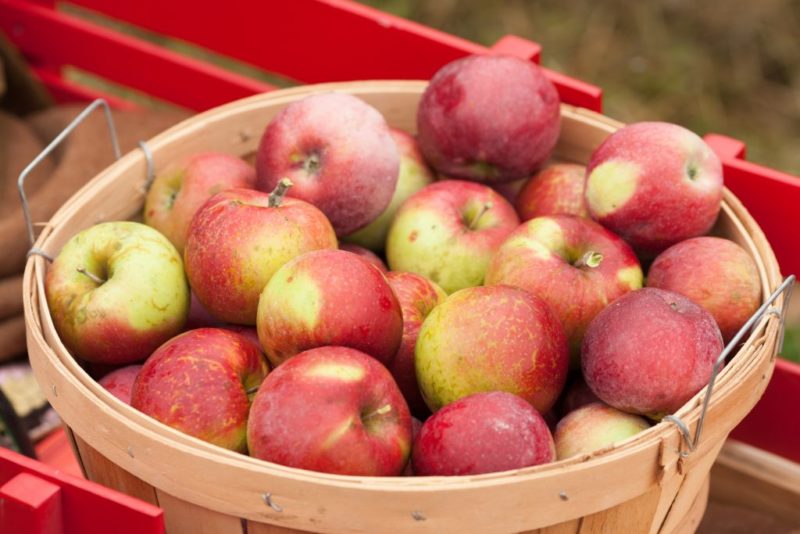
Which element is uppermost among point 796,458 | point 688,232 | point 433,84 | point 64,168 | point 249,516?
point 433,84

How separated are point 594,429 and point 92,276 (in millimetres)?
646

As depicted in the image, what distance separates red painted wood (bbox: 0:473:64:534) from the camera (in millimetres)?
988

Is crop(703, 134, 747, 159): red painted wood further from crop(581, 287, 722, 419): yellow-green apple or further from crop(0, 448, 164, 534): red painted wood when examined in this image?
crop(0, 448, 164, 534): red painted wood

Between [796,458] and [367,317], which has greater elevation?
[367,317]

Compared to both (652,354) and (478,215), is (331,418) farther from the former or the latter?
(478,215)

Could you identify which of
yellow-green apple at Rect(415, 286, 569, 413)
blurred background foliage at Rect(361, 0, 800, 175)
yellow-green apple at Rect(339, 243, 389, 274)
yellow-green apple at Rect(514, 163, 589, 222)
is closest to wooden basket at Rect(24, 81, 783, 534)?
yellow-green apple at Rect(415, 286, 569, 413)

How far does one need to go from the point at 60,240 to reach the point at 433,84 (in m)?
0.59

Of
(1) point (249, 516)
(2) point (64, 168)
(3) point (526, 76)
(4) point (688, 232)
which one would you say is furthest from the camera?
(2) point (64, 168)

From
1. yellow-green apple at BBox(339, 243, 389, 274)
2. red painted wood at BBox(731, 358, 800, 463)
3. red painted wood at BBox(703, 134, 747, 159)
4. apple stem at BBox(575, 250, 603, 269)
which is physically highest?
red painted wood at BBox(703, 134, 747, 159)

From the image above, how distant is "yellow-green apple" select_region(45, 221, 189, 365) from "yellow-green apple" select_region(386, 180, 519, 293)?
314mm

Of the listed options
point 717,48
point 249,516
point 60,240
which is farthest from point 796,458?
point 717,48

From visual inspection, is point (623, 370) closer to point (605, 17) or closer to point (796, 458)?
point (796, 458)

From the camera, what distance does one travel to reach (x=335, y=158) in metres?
1.37

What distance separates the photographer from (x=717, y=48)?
10.8ft
